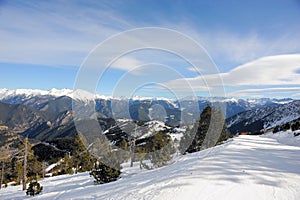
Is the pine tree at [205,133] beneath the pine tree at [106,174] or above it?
above

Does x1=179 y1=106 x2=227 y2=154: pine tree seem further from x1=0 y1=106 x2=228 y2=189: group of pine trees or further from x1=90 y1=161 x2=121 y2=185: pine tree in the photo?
x1=90 y1=161 x2=121 y2=185: pine tree

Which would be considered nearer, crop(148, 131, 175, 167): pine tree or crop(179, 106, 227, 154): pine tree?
crop(148, 131, 175, 167): pine tree

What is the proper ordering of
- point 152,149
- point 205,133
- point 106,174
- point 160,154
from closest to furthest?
point 106,174, point 160,154, point 152,149, point 205,133

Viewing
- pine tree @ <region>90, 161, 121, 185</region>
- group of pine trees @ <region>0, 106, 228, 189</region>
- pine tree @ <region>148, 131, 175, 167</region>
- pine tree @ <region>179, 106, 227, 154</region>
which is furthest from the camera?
pine tree @ <region>179, 106, 227, 154</region>

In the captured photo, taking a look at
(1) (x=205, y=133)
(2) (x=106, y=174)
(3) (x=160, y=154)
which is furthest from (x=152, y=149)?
(2) (x=106, y=174)

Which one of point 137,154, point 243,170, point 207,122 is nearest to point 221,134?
point 207,122

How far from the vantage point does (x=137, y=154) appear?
5141 cm

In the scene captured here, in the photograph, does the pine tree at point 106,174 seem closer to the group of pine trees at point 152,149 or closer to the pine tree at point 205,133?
the group of pine trees at point 152,149

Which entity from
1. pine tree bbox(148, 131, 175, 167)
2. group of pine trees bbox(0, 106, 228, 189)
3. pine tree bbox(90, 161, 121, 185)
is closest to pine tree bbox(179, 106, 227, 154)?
group of pine trees bbox(0, 106, 228, 189)

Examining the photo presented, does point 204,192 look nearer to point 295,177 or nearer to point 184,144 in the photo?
point 295,177

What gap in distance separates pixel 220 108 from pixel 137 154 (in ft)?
73.7

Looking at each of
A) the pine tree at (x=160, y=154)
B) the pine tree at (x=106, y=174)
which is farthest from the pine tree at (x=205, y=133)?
the pine tree at (x=106, y=174)

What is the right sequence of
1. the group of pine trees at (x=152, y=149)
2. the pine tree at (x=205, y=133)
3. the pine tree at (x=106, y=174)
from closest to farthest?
the pine tree at (x=106, y=174)
the group of pine trees at (x=152, y=149)
the pine tree at (x=205, y=133)

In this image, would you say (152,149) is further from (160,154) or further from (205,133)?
(205,133)
